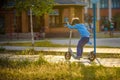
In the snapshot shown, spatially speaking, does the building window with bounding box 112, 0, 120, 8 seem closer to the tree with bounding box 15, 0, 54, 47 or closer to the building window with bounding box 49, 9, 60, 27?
the building window with bounding box 49, 9, 60, 27

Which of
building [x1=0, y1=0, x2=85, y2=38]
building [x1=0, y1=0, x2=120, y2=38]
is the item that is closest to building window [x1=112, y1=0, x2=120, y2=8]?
building [x1=0, y1=0, x2=120, y2=38]

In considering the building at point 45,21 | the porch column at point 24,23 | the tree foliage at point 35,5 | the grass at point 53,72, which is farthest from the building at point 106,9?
the grass at point 53,72

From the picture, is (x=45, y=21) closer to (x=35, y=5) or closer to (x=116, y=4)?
(x=116, y=4)

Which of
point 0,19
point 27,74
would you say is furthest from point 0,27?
point 27,74

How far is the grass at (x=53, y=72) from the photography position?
12.0 m

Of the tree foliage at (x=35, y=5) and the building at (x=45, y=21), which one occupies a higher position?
the tree foliage at (x=35, y=5)

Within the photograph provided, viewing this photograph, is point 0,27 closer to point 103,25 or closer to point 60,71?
point 103,25

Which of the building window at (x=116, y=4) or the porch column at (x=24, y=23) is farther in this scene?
the building window at (x=116, y=4)

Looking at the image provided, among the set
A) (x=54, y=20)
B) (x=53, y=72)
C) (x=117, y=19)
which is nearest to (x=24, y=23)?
(x=54, y=20)

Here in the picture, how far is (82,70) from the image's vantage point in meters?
13.3

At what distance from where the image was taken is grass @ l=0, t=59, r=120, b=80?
12.0 meters

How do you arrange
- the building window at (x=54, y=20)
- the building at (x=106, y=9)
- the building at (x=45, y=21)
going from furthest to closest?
the building at (x=106, y=9), the building window at (x=54, y=20), the building at (x=45, y=21)

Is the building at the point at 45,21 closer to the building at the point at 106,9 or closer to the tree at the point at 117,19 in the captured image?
the tree at the point at 117,19

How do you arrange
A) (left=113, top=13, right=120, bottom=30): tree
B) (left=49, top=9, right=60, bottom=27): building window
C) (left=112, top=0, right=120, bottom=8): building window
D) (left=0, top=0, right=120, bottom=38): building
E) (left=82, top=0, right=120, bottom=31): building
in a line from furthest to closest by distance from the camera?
(left=112, top=0, right=120, bottom=8): building window < (left=82, top=0, right=120, bottom=31): building < (left=113, top=13, right=120, bottom=30): tree < (left=49, top=9, right=60, bottom=27): building window < (left=0, top=0, right=120, bottom=38): building
